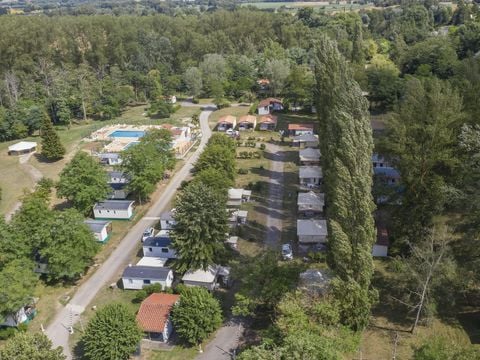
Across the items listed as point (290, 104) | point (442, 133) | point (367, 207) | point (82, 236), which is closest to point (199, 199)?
point (82, 236)

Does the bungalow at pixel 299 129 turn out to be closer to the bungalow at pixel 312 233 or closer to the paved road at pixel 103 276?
the paved road at pixel 103 276

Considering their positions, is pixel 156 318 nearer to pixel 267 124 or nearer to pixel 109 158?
pixel 109 158

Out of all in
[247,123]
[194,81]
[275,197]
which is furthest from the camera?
[194,81]

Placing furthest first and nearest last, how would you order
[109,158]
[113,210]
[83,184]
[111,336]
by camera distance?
1. [109,158]
2. [113,210]
3. [83,184]
4. [111,336]

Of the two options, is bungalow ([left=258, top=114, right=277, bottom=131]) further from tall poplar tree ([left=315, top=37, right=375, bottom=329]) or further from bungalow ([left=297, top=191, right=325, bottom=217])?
tall poplar tree ([left=315, top=37, right=375, bottom=329])

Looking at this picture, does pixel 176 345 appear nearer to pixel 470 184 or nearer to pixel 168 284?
pixel 168 284

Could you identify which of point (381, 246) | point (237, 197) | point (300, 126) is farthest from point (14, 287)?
point (300, 126)
